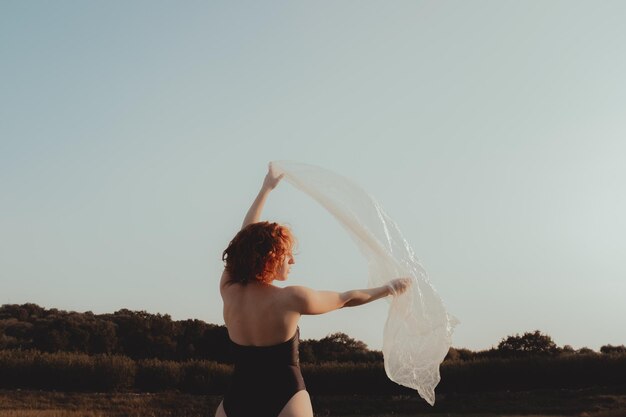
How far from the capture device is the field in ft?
120

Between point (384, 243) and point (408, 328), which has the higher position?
point (384, 243)

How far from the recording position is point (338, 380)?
1873 inches

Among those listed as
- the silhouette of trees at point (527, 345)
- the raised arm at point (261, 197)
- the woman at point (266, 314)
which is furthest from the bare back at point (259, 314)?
the silhouette of trees at point (527, 345)

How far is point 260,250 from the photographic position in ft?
13.4

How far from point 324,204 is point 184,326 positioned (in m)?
49.2

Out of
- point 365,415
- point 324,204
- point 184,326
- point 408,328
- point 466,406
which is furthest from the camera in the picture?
point 184,326

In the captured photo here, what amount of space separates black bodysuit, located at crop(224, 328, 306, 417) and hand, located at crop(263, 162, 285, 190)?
1.43m

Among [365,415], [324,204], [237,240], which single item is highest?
[324,204]

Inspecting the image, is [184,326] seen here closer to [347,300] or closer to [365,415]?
[365,415]

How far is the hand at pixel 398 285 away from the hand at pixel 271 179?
1.27 m

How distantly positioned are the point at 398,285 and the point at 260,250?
96 centimetres

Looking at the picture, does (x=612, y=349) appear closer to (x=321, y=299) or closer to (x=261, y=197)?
(x=261, y=197)

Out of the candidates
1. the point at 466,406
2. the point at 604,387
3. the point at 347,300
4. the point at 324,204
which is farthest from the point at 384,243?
the point at 604,387

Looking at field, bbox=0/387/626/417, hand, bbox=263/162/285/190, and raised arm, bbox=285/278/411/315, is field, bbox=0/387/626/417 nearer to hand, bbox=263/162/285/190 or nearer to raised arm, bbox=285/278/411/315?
hand, bbox=263/162/285/190
